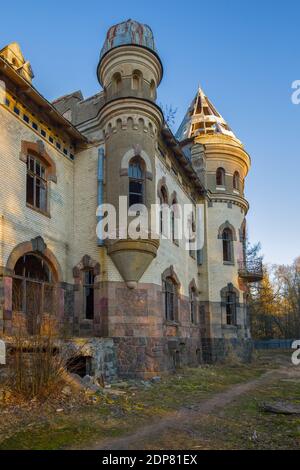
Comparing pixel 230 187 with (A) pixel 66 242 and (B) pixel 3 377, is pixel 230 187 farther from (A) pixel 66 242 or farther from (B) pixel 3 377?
(B) pixel 3 377

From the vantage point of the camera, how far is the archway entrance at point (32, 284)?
13883 millimetres

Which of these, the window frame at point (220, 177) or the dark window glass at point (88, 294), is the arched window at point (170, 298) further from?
the window frame at point (220, 177)

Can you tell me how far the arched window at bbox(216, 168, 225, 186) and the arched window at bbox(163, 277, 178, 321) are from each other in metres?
9.59

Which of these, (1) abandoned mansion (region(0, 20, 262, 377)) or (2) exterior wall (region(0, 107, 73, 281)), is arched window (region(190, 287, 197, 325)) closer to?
(1) abandoned mansion (region(0, 20, 262, 377))

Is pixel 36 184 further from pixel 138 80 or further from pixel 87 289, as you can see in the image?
pixel 138 80

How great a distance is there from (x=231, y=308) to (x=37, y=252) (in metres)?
15.1

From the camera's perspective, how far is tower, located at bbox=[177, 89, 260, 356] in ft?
84.1

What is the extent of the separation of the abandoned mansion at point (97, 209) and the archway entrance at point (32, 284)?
4 cm

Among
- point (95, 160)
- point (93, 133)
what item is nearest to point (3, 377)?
point (95, 160)

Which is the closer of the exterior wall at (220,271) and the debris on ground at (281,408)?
the debris on ground at (281,408)

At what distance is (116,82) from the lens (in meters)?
18.1

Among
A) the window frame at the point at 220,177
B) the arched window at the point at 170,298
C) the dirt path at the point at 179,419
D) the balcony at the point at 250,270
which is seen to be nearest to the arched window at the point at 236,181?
the window frame at the point at 220,177

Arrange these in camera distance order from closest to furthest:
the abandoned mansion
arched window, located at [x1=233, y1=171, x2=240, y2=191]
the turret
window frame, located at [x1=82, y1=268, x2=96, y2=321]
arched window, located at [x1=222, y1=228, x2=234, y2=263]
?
the abandoned mansion → window frame, located at [x1=82, y1=268, x2=96, y2=321] → the turret → arched window, located at [x1=222, y1=228, x2=234, y2=263] → arched window, located at [x1=233, y1=171, x2=240, y2=191]

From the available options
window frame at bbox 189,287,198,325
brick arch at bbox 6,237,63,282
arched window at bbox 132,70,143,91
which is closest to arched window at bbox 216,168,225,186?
window frame at bbox 189,287,198,325
